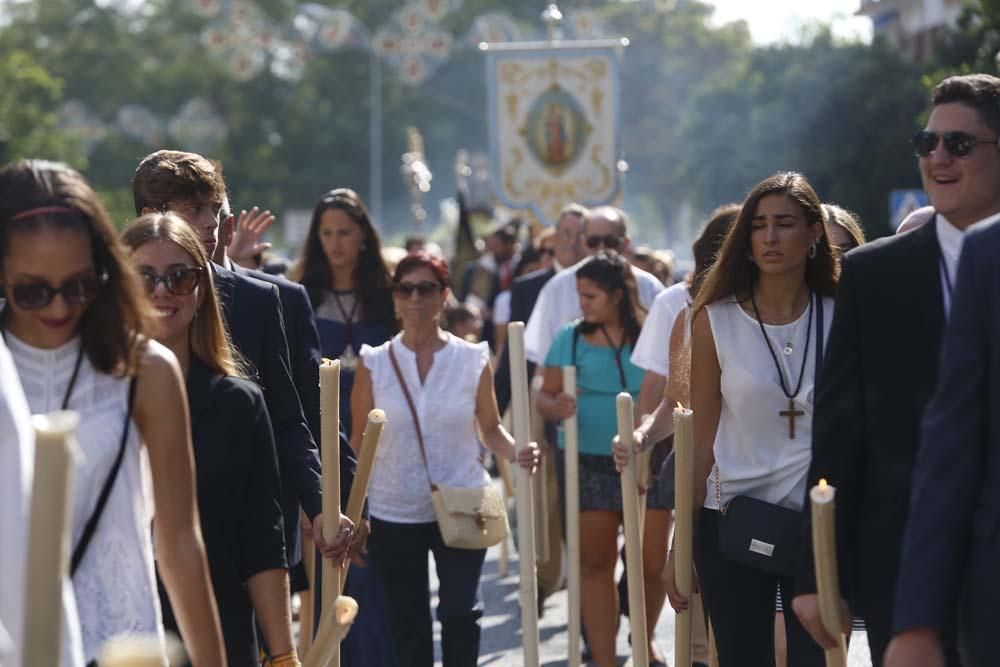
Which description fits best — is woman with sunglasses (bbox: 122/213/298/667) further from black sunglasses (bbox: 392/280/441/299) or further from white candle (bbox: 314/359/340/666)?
black sunglasses (bbox: 392/280/441/299)

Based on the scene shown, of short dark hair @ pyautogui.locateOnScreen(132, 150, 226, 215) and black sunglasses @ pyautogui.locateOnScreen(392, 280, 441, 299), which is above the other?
short dark hair @ pyautogui.locateOnScreen(132, 150, 226, 215)

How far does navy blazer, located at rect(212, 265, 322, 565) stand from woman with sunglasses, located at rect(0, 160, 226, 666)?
74.8 inches

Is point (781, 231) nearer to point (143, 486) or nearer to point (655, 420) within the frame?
point (655, 420)

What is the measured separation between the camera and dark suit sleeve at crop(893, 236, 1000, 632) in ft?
11.2

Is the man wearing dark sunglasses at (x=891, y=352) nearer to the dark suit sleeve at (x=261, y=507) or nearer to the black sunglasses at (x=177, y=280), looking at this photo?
the dark suit sleeve at (x=261, y=507)

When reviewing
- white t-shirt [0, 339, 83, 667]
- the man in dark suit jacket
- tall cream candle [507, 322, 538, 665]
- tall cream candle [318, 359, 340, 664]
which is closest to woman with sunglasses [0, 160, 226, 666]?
white t-shirt [0, 339, 83, 667]

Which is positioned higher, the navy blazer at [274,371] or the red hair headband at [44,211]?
the red hair headband at [44,211]

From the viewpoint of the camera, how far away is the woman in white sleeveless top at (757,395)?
5.29 meters

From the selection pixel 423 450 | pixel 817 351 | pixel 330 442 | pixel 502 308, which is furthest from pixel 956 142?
pixel 502 308

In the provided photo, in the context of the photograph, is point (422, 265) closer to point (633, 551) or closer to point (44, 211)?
point (633, 551)

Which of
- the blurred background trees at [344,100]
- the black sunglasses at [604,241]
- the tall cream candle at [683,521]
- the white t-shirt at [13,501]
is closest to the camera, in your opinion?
the white t-shirt at [13,501]

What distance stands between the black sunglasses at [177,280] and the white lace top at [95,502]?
1.01m

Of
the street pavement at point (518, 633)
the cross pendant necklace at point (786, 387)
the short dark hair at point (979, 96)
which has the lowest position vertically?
the street pavement at point (518, 633)

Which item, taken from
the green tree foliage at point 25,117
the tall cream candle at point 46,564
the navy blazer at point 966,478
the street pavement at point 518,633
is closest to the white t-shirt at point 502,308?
the street pavement at point 518,633
